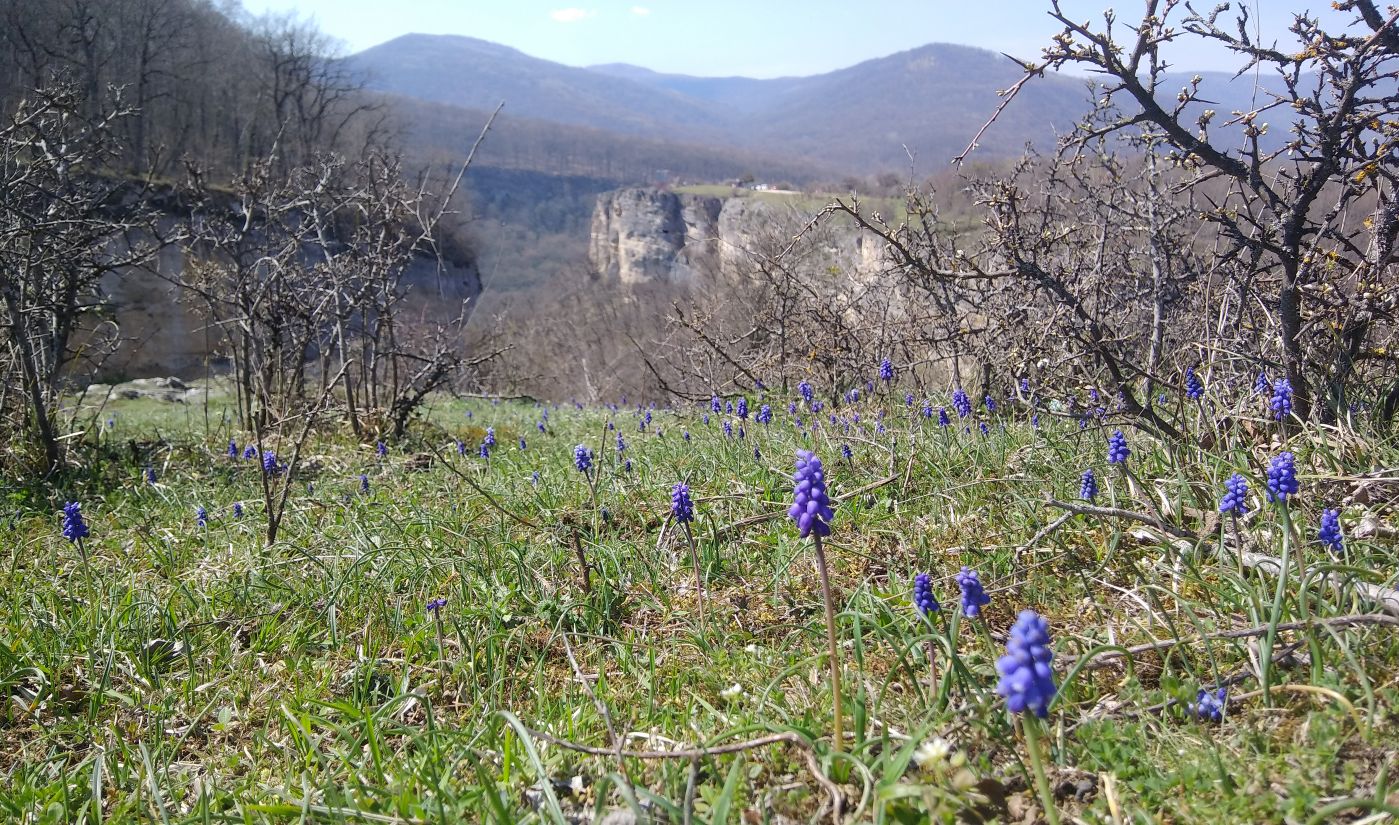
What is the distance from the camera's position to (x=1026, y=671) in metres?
1.17

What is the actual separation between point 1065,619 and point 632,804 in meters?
1.38

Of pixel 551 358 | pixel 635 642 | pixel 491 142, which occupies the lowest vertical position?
pixel 551 358

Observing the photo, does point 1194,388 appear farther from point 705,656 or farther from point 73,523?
point 73,523

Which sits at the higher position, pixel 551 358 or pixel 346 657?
pixel 346 657

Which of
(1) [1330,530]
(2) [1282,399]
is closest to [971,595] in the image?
(1) [1330,530]

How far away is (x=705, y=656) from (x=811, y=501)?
84cm

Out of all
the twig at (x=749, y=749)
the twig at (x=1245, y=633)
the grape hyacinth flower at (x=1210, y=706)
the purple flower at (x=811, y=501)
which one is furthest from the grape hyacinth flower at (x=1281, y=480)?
the twig at (x=749, y=749)

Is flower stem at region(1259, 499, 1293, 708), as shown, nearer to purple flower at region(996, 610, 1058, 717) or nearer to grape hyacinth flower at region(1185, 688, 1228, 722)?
grape hyacinth flower at region(1185, 688, 1228, 722)

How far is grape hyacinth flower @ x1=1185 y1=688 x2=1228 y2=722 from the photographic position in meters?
1.66

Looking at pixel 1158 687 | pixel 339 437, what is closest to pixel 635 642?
pixel 1158 687

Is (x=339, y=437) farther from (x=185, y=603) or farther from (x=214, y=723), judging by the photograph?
(x=214, y=723)

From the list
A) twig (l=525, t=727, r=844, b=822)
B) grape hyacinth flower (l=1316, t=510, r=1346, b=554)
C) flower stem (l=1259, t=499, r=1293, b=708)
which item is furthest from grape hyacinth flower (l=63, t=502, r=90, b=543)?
grape hyacinth flower (l=1316, t=510, r=1346, b=554)

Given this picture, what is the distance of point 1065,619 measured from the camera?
2250mm

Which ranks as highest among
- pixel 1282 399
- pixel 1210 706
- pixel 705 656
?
A: pixel 1282 399
